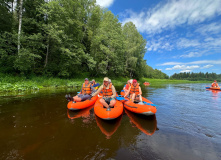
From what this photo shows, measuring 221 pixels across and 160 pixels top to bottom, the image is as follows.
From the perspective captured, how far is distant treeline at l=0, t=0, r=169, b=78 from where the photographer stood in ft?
41.1

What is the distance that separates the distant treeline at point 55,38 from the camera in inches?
493

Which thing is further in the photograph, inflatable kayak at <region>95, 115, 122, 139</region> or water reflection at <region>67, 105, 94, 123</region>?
water reflection at <region>67, 105, 94, 123</region>

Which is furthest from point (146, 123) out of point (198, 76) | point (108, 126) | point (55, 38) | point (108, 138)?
point (198, 76)

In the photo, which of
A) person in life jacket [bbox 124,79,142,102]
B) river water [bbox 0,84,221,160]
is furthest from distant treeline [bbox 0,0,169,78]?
person in life jacket [bbox 124,79,142,102]

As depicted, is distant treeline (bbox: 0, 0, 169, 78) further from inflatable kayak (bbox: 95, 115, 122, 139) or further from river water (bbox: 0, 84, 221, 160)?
inflatable kayak (bbox: 95, 115, 122, 139)

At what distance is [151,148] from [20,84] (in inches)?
540

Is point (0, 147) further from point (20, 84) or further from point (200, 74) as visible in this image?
point (200, 74)

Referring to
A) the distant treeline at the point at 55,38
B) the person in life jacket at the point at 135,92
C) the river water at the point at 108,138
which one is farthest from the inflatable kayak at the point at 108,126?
the distant treeline at the point at 55,38

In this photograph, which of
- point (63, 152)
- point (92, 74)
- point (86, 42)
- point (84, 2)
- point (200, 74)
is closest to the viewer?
point (63, 152)

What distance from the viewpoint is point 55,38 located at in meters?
13.9

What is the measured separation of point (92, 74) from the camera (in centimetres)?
2331

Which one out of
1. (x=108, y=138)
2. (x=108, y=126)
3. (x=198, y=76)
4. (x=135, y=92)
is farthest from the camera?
(x=198, y=76)

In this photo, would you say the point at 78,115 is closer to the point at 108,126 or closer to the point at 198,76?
the point at 108,126

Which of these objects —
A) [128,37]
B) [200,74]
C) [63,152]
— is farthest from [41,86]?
[200,74]
